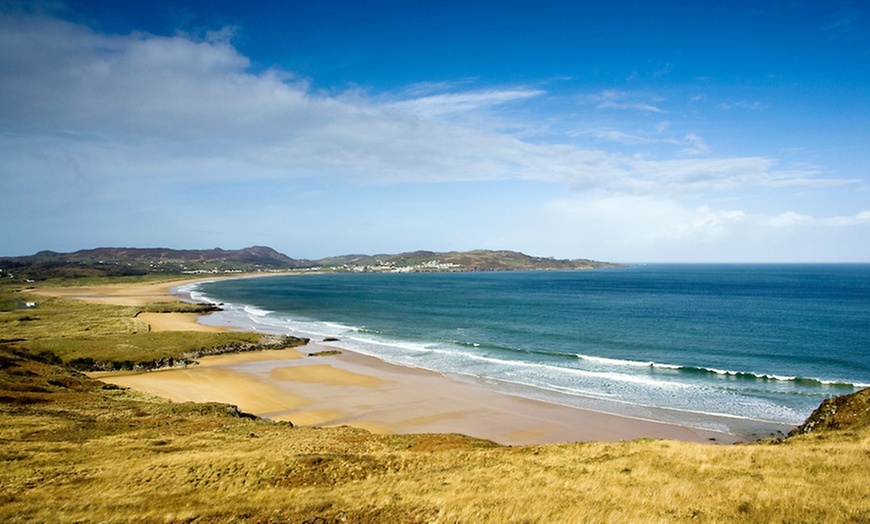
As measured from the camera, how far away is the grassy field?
39.3ft

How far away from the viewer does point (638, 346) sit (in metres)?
54.1

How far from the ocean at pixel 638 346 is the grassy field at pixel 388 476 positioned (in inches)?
552

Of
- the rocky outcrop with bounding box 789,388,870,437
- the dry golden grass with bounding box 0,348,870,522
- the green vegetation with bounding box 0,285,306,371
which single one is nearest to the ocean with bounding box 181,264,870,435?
Answer: the rocky outcrop with bounding box 789,388,870,437

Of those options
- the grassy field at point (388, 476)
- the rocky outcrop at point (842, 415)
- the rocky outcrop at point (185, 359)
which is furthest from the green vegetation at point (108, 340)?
the rocky outcrop at point (842, 415)

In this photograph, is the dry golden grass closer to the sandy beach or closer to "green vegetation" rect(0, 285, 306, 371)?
the sandy beach

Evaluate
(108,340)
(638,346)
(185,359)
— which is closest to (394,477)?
(185,359)

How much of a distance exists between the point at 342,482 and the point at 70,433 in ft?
45.7

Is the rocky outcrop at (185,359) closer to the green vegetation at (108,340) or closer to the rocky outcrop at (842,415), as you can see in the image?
the green vegetation at (108,340)

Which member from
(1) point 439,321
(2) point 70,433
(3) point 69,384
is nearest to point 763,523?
(2) point 70,433

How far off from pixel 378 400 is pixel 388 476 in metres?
20.3

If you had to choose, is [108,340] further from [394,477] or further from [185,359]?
[394,477]

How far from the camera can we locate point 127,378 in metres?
41.0

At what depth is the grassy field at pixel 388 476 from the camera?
1197cm

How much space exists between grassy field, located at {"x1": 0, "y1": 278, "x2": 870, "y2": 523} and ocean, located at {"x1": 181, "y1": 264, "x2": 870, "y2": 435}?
14.0 metres
